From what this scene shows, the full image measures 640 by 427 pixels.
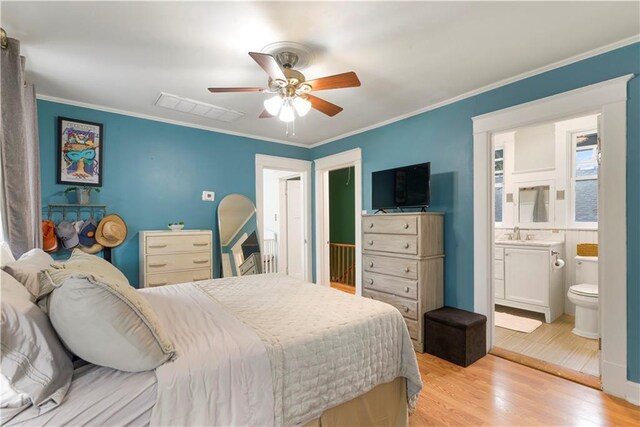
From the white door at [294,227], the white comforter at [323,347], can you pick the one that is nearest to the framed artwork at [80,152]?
the white comforter at [323,347]

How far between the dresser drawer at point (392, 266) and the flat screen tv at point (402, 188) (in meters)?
0.59

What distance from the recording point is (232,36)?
6.14 feet

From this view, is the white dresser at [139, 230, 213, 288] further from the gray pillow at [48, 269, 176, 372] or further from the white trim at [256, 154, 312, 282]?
the gray pillow at [48, 269, 176, 372]

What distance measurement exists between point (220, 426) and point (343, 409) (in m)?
0.65

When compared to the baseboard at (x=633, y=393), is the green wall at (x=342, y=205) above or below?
above

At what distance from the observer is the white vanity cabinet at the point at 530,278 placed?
11.2 feet

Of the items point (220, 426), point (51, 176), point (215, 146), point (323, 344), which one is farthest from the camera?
point (215, 146)

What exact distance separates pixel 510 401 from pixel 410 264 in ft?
4.07

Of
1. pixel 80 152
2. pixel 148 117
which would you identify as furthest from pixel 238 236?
pixel 80 152

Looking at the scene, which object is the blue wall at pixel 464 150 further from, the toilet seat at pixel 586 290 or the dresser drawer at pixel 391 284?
the toilet seat at pixel 586 290

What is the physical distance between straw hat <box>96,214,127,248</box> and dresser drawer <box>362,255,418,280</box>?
2633 millimetres

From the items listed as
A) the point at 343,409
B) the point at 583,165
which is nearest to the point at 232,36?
the point at 343,409

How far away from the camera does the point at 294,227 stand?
222 inches

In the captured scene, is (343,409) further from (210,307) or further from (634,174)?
(634,174)
